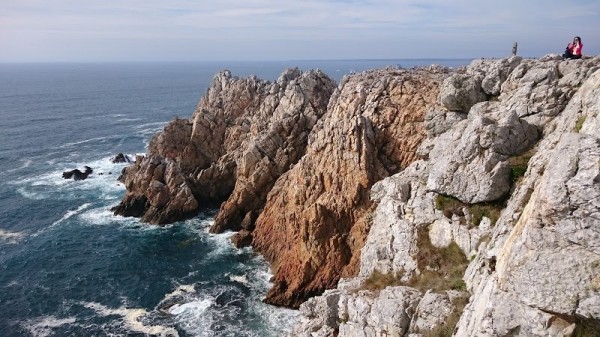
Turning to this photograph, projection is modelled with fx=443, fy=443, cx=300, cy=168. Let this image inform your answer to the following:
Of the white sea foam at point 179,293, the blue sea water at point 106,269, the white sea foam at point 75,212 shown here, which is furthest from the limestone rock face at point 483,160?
the white sea foam at point 75,212

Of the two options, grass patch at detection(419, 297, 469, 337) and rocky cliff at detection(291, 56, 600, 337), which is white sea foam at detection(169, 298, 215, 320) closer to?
rocky cliff at detection(291, 56, 600, 337)

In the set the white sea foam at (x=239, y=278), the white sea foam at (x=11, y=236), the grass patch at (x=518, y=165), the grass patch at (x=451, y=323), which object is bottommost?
the white sea foam at (x=239, y=278)

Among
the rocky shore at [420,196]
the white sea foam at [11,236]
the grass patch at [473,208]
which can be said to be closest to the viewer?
the rocky shore at [420,196]

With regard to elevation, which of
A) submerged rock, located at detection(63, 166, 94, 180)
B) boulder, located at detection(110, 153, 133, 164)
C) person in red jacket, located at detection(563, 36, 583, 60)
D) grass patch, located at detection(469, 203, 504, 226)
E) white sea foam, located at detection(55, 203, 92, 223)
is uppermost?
person in red jacket, located at detection(563, 36, 583, 60)

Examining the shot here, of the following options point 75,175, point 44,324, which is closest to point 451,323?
point 44,324

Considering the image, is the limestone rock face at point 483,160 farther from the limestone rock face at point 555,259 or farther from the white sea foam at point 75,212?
the white sea foam at point 75,212

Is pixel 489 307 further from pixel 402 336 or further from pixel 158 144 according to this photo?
pixel 158 144

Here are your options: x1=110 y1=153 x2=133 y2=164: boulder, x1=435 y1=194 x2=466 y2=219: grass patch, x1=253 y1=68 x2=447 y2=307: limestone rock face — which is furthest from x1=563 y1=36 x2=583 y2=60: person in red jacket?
x1=110 y1=153 x2=133 y2=164: boulder
